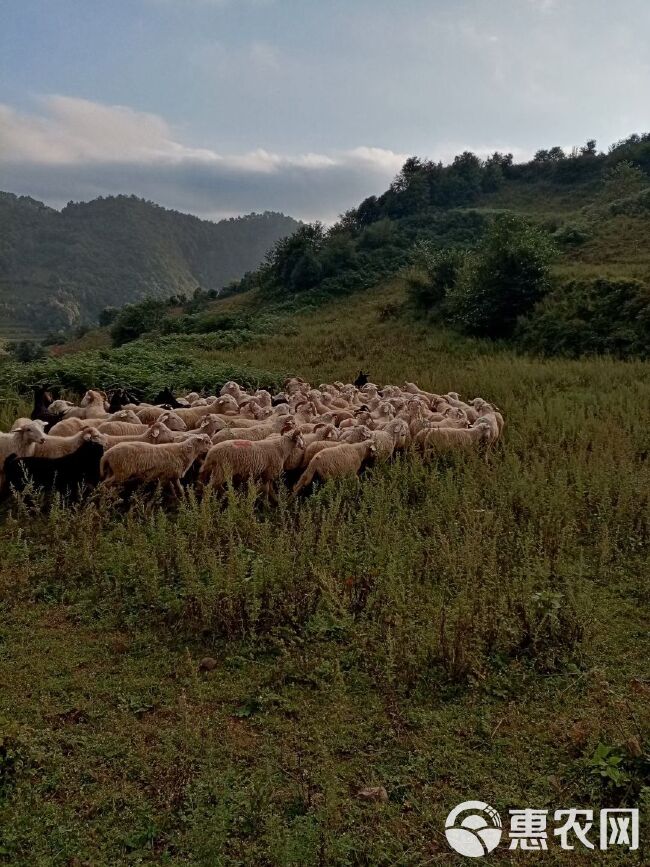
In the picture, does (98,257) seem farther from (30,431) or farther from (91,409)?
(30,431)

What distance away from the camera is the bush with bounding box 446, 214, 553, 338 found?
984 inches

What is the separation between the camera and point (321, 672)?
4.68 m

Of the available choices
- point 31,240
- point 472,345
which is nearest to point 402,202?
point 472,345

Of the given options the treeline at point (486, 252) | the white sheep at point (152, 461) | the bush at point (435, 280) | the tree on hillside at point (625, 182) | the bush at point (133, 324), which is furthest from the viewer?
the tree on hillside at point (625, 182)

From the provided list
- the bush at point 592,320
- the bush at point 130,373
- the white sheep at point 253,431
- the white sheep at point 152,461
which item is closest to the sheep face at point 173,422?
the white sheep at point 253,431

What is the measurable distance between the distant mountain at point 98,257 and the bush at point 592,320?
75445 mm

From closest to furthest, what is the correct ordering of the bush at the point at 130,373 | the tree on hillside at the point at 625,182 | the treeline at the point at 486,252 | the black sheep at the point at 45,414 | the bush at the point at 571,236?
the black sheep at the point at 45,414 < the bush at the point at 130,373 < the treeline at the point at 486,252 < the bush at the point at 571,236 < the tree on hillside at the point at 625,182

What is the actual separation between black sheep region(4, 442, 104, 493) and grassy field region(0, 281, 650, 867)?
0.40 metres

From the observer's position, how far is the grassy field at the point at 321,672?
3391 mm

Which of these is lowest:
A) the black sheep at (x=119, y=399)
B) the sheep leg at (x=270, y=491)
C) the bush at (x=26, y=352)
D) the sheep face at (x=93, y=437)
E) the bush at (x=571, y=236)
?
the sheep leg at (x=270, y=491)

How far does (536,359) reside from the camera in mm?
20469

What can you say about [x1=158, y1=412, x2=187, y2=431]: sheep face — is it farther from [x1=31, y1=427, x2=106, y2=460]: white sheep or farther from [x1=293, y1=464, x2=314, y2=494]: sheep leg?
[x1=293, y1=464, x2=314, y2=494]: sheep leg

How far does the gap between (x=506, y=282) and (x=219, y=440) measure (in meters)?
20.1

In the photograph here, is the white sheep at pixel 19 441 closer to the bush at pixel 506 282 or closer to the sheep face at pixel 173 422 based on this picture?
the sheep face at pixel 173 422
